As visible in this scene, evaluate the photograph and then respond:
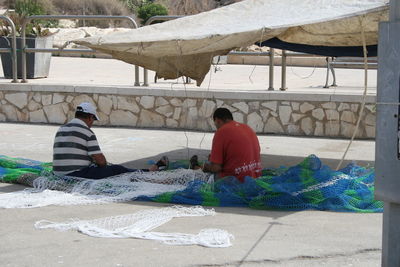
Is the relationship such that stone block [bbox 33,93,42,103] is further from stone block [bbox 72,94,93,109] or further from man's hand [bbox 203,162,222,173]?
man's hand [bbox 203,162,222,173]

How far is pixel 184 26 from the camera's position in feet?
23.7

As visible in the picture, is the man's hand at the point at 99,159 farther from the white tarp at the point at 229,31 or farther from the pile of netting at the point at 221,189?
the white tarp at the point at 229,31

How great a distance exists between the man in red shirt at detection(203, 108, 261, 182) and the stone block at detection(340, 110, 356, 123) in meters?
4.01

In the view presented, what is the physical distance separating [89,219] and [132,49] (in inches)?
80.4

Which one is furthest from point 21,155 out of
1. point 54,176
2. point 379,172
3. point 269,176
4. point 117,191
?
point 379,172

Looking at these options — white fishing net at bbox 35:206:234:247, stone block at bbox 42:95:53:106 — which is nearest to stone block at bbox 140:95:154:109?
stone block at bbox 42:95:53:106

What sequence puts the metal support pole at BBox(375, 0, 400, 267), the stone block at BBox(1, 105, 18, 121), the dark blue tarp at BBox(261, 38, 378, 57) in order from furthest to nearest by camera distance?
1. the stone block at BBox(1, 105, 18, 121)
2. the dark blue tarp at BBox(261, 38, 378, 57)
3. the metal support pole at BBox(375, 0, 400, 267)

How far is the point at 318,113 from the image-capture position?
10758 millimetres

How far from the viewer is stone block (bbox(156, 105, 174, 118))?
11469 millimetres

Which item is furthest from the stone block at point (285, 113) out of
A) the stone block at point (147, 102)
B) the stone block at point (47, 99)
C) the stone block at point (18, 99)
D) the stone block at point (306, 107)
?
the stone block at point (18, 99)

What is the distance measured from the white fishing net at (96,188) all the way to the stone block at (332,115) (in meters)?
4.03

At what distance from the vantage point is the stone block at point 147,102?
11.5 meters

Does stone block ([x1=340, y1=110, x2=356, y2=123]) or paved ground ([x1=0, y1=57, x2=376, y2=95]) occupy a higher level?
paved ground ([x1=0, y1=57, x2=376, y2=95])

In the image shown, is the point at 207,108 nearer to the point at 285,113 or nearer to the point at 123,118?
the point at 285,113
